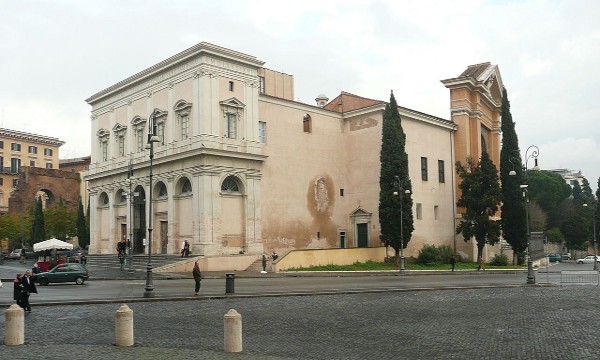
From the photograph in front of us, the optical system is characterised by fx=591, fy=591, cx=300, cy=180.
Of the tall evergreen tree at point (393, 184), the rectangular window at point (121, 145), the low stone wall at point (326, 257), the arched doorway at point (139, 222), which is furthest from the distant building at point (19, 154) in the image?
the tall evergreen tree at point (393, 184)

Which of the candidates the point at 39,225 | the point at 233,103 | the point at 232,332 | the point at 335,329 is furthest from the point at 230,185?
the point at 39,225

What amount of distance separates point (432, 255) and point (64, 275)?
30.1 meters

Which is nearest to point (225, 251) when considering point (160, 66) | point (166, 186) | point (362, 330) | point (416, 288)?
point (166, 186)

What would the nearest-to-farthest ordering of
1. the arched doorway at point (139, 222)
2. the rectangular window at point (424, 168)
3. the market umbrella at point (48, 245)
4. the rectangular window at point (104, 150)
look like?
the market umbrella at point (48, 245) → the arched doorway at point (139, 222) → the rectangular window at point (104, 150) → the rectangular window at point (424, 168)

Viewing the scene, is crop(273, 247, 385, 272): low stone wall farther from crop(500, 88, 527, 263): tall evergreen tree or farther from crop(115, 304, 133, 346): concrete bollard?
crop(115, 304, 133, 346): concrete bollard

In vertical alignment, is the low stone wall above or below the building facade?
below

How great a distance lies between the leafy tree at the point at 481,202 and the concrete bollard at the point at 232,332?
41.1m

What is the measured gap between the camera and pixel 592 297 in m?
23.1

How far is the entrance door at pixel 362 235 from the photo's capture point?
168 feet

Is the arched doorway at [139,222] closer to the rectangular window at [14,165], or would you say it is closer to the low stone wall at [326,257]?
the low stone wall at [326,257]

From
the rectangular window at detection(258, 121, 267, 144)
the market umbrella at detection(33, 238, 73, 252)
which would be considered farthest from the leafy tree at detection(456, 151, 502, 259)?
the market umbrella at detection(33, 238, 73, 252)

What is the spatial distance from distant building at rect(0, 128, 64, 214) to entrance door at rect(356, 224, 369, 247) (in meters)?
69.5

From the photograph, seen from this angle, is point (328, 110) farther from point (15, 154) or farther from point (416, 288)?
point (15, 154)

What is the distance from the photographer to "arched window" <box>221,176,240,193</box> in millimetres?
43250
